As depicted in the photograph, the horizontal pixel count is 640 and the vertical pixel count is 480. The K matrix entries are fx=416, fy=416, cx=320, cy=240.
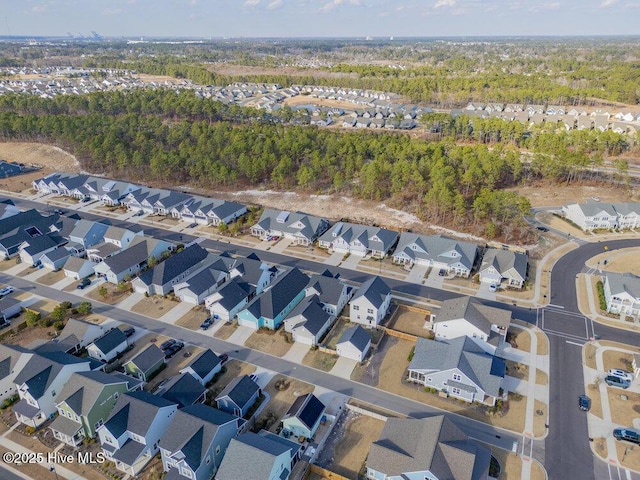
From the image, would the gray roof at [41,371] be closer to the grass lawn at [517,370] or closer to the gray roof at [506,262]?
the grass lawn at [517,370]

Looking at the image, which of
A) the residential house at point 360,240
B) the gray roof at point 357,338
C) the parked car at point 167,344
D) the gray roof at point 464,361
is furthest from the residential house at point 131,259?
the gray roof at point 464,361

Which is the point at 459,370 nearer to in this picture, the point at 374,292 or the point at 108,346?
the point at 374,292

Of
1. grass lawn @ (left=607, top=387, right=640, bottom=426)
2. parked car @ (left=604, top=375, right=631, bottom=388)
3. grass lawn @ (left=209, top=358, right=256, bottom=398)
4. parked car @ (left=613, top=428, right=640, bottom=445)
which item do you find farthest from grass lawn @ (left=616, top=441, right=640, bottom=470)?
grass lawn @ (left=209, top=358, right=256, bottom=398)

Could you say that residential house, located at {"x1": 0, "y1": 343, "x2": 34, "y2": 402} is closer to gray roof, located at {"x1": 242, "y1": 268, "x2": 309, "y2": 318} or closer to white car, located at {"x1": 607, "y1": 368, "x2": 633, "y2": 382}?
gray roof, located at {"x1": 242, "y1": 268, "x2": 309, "y2": 318}

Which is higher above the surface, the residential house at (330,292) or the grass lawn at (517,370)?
the residential house at (330,292)

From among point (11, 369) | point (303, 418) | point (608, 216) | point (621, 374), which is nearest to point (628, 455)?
point (621, 374)

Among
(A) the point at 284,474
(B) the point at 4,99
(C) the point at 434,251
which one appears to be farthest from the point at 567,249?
(B) the point at 4,99

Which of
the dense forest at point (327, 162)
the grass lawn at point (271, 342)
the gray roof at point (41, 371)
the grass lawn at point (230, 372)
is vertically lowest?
the grass lawn at point (230, 372)
